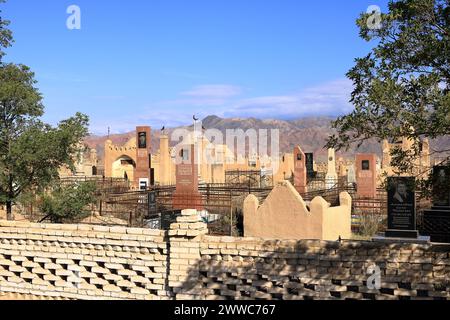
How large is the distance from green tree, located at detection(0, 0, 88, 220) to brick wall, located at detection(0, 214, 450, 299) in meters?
2.88

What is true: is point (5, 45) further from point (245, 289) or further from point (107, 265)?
point (245, 289)

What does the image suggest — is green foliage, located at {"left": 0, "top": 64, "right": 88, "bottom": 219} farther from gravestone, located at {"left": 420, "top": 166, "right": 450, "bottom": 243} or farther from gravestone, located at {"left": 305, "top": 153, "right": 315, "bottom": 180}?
gravestone, located at {"left": 305, "top": 153, "right": 315, "bottom": 180}

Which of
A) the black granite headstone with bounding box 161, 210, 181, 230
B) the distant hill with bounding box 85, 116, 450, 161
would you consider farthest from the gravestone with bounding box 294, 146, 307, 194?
the distant hill with bounding box 85, 116, 450, 161

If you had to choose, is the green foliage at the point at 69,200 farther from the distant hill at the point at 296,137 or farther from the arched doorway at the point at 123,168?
the distant hill at the point at 296,137

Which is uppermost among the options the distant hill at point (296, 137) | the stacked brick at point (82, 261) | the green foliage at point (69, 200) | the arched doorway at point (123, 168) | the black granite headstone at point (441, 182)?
the distant hill at point (296, 137)

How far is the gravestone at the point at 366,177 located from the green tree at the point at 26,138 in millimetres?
18437

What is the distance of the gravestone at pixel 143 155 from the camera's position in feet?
103

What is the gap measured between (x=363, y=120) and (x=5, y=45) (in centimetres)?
1071

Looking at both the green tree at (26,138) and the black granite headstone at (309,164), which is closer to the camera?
the green tree at (26,138)

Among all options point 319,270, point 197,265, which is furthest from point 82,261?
point 319,270

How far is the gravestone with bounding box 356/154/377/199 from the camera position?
27587 mm

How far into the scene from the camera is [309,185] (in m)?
35.8

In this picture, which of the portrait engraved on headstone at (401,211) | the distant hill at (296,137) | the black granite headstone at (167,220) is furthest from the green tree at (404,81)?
the distant hill at (296,137)

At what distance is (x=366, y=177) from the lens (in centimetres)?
2788
